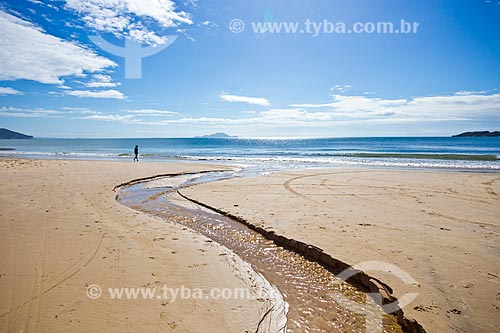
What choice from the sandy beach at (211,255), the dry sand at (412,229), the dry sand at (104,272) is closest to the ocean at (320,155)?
the dry sand at (412,229)

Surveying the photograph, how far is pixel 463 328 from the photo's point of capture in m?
3.47

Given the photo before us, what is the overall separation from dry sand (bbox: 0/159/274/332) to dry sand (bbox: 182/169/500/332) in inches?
93.9

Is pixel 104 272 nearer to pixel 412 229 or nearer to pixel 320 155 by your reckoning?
pixel 412 229

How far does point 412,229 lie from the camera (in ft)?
23.8

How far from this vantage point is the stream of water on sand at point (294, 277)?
3.88m

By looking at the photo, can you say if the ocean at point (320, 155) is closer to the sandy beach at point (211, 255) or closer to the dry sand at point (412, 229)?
the dry sand at point (412, 229)

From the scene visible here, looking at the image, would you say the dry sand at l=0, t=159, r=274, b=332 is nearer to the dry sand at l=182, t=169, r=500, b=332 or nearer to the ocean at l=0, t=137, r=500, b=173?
the dry sand at l=182, t=169, r=500, b=332

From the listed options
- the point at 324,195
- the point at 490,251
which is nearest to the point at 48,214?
the point at 324,195

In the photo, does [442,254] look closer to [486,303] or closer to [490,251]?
[490,251]

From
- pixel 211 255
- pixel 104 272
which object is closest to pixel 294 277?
pixel 211 255

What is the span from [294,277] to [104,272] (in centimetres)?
342

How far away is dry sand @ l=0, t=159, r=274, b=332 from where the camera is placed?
3.57 metres

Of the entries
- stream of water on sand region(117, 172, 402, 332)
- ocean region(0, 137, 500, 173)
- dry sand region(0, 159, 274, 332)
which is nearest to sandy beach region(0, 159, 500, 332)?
dry sand region(0, 159, 274, 332)

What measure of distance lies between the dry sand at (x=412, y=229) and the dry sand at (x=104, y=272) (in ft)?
7.82
